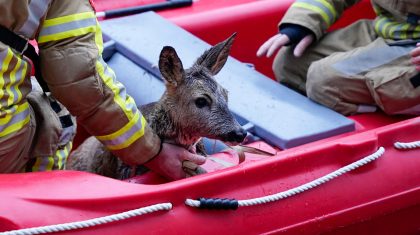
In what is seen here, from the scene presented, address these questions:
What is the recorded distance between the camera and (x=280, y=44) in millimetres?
2703

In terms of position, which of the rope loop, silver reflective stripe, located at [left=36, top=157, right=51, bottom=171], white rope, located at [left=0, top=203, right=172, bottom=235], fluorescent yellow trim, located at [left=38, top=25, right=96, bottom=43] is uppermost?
fluorescent yellow trim, located at [left=38, top=25, right=96, bottom=43]

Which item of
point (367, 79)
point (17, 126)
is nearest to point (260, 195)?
point (17, 126)

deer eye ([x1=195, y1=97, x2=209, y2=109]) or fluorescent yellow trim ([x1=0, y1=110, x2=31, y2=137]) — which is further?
deer eye ([x1=195, y1=97, x2=209, y2=109])

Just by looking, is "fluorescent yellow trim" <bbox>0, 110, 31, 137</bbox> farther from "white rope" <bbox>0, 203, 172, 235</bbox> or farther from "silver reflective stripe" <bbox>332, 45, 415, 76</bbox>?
"silver reflective stripe" <bbox>332, 45, 415, 76</bbox>

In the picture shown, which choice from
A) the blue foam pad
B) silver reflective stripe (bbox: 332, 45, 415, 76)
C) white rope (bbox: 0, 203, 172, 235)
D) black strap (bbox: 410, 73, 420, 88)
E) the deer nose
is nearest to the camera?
white rope (bbox: 0, 203, 172, 235)

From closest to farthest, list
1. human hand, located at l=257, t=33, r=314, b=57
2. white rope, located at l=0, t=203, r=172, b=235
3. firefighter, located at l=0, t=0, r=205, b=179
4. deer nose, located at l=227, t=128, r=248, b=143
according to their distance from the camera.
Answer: white rope, located at l=0, t=203, r=172, b=235 → firefighter, located at l=0, t=0, r=205, b=179 → deer nose, located at l=227, t=128, r=248, b=143 → human hand, located at l=257, t=33, r=314, b=57

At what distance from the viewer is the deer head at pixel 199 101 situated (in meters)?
1.98

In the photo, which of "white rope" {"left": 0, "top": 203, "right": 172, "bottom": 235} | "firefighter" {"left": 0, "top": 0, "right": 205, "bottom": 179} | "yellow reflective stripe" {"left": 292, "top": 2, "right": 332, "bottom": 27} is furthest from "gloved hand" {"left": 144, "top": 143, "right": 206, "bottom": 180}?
"yellow reflective stripe" {"left": 292, "top": 2, "right": 332, "bottom": 27}

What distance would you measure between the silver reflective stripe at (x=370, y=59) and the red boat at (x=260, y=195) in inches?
13.2

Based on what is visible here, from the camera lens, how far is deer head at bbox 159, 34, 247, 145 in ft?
6.51

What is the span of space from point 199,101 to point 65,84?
375 mm

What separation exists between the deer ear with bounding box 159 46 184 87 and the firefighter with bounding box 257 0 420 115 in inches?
25.4

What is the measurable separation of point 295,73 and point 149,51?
0.54 metres

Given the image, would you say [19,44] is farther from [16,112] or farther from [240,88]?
[240,88]
